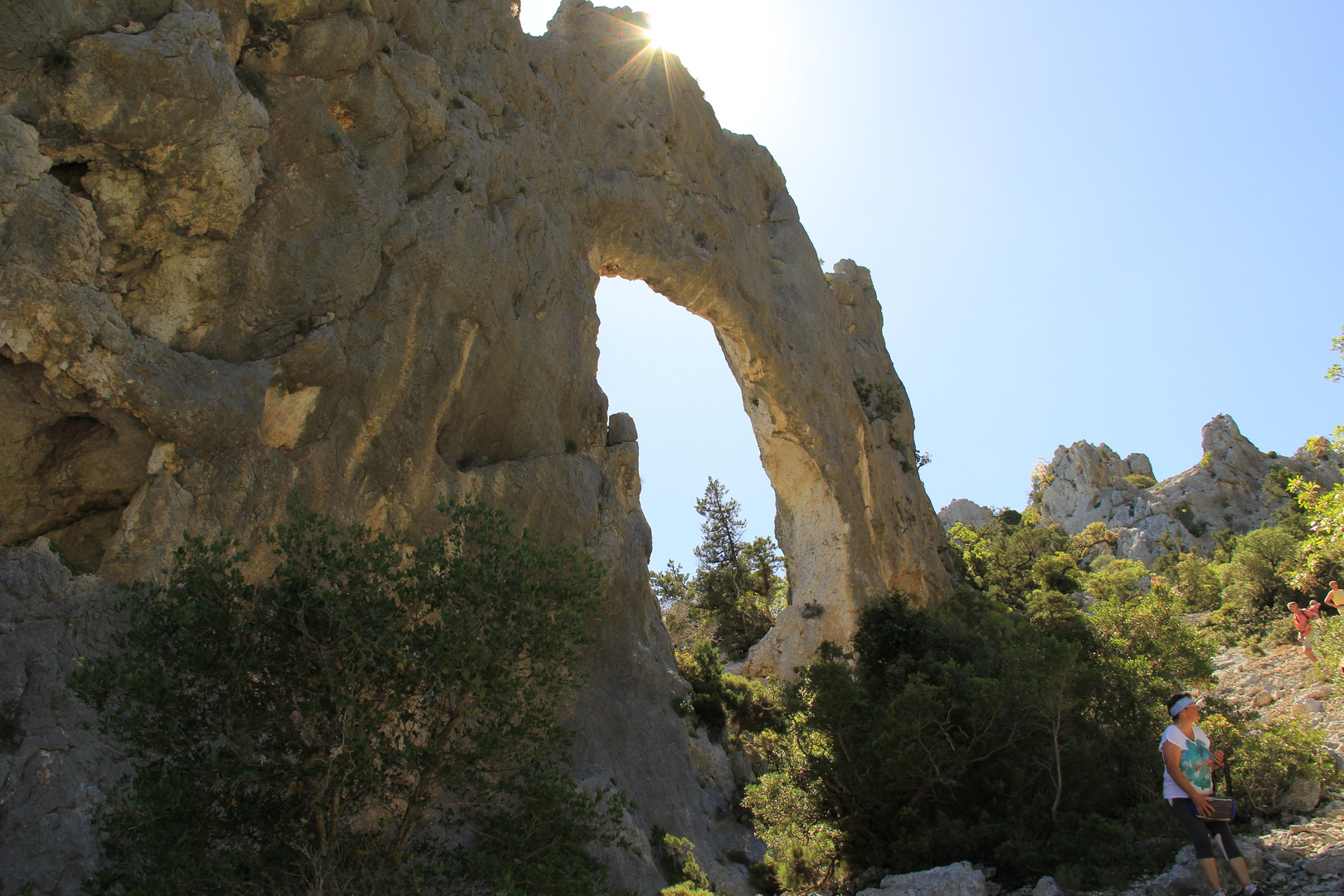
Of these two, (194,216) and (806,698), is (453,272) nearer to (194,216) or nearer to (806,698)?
(194,216)

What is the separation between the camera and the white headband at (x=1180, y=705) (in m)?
6.66

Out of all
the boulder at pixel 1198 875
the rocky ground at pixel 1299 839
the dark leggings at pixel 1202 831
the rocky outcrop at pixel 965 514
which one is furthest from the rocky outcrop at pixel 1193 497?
the dark leggings at pixel 1202 831

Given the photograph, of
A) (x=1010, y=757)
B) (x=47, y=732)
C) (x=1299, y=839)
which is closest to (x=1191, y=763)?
(x=1299, y=839)

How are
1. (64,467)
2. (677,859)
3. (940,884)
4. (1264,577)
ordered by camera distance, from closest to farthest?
(64,467) → (940,884) → (677,859) → (1264,577)

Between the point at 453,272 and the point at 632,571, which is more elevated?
the point at 453,272

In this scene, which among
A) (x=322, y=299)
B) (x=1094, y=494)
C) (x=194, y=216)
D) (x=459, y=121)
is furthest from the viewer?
(x=1094, y=494)

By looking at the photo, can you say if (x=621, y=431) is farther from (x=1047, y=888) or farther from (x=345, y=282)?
(x=1047, y=888)

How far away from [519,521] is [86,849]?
7.36 metres

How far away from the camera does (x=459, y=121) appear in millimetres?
14453

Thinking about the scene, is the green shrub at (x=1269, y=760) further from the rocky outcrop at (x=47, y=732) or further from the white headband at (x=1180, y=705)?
the rocky outcrop at (x=47, y=732)

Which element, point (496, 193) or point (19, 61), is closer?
point (19, 61)

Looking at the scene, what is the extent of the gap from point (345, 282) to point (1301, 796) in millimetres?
14198

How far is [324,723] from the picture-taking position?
609cm

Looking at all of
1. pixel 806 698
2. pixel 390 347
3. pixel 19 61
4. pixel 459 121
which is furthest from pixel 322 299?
pixel 806 698
